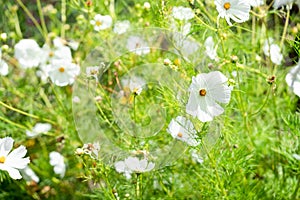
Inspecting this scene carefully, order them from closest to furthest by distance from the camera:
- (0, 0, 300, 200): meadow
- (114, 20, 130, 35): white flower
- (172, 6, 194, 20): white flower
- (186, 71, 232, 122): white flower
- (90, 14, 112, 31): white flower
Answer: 1. (186, 71, 232, 122): white flower
2. (0, 0, 300, 200): meadow
3. (172, 6, 194, 20): white flower
4. (90, 14, 112, 31): white flower
5. (114, 20, 130, 35): white flower

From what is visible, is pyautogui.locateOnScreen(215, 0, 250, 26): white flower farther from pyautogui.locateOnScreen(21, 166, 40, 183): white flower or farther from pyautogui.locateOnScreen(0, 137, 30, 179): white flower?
pyautogui.locateOnScreen(21, 166, 40, 183): white flower

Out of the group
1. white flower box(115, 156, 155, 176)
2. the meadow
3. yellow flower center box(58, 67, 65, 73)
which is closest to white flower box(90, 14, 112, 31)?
the meadow

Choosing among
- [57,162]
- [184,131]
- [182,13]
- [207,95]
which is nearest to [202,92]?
[207,95]

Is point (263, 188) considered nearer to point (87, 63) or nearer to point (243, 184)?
point (243, 184)

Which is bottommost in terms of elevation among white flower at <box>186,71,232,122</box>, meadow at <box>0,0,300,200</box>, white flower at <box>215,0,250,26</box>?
meadow at <box>0,0,300,200</box>

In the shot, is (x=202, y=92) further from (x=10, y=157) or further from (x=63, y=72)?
(x=63, y=72)

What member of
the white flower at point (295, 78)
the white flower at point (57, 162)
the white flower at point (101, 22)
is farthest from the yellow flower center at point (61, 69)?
the white flower at point (295, 78)
